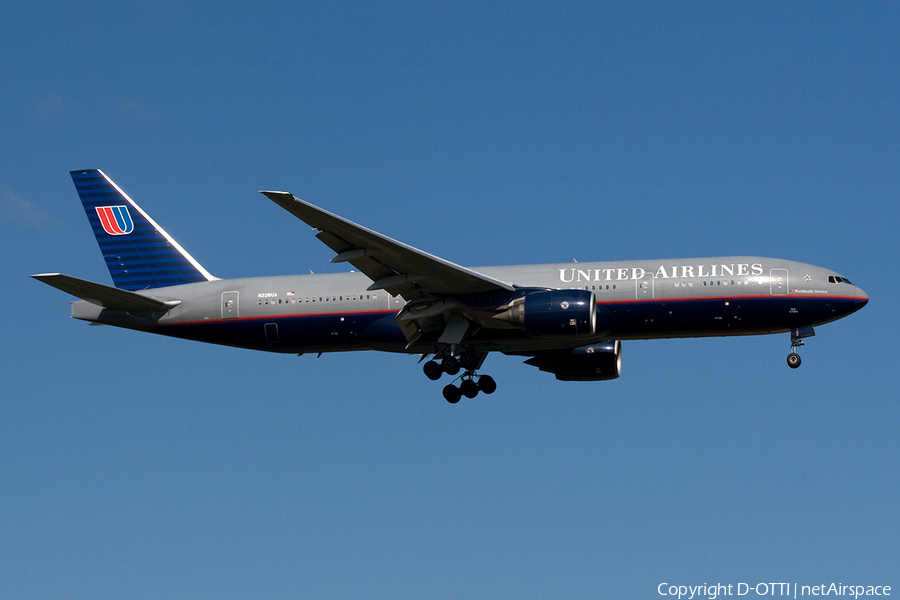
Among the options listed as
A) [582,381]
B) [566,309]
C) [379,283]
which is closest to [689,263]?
[566,309]

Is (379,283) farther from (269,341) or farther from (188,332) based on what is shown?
(188,332)

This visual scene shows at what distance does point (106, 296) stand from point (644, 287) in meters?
18.7

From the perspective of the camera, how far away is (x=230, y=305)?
4009 cm

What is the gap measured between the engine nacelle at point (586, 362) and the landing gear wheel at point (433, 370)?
528 centimetres

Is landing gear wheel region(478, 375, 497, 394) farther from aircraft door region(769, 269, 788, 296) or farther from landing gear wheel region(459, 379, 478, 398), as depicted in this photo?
aircraft door region(769, 269, 788, 296)

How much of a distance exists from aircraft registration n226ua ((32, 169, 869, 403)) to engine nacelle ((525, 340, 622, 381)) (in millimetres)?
51

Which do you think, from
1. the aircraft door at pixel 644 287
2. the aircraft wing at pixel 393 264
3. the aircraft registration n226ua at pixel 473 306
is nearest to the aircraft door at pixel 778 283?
the aircraft registration n226ua at pixel 473 306

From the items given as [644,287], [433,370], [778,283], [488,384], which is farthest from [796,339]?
[433,370]

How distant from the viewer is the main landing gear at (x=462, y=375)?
3818cm

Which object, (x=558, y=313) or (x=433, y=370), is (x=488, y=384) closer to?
(x=433, y=370)

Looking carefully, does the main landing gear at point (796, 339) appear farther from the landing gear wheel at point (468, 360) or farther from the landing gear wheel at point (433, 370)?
the landing gear wheel at point (433, 370)

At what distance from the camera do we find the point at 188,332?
4066cm

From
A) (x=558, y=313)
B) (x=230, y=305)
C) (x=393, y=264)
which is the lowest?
(x=558, y=313)

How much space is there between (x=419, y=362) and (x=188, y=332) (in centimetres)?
853
